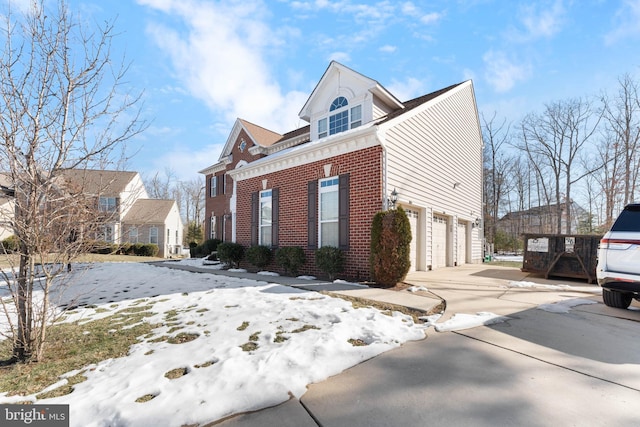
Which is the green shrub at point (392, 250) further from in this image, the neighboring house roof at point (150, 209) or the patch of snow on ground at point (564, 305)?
the neighboring house roof at point (150, 209)

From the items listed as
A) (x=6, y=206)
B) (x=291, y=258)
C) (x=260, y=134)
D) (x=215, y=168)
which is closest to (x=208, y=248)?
(x=215, y=168)

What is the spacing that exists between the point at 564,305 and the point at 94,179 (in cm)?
766

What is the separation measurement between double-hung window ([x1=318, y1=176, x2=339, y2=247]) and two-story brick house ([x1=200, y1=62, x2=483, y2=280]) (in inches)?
1.1

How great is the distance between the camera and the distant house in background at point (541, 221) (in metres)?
25.9

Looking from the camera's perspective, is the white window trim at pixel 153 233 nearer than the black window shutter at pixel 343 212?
No

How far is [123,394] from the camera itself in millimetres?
2422

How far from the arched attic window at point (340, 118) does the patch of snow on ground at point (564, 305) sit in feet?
23.3

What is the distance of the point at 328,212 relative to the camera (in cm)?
838

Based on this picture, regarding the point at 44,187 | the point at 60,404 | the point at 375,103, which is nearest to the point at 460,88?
the point at 375,103

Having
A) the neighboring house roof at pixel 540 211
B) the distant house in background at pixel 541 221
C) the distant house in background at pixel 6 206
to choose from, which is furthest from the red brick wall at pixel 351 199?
the neighboring house roof at pixel 540 211

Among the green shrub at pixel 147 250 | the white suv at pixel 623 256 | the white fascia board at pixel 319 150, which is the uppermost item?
the white fascia board at pixel 319 150

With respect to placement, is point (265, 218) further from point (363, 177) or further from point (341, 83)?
point (341, 83)

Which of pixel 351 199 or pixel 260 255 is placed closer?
pixel 351 199

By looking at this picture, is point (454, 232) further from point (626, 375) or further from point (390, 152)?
point (626, 375)
